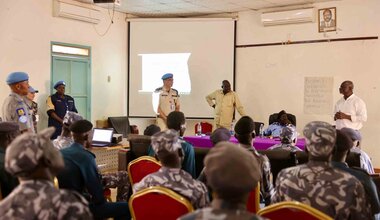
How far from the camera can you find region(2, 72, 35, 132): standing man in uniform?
4.66m

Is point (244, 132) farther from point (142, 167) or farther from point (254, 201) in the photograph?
point (142, 167)

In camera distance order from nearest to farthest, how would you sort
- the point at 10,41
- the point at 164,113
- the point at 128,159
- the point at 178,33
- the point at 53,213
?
the point at 53,213, the point at 128,159, the point at 10,41, the point at 164,113, the point at 178,33

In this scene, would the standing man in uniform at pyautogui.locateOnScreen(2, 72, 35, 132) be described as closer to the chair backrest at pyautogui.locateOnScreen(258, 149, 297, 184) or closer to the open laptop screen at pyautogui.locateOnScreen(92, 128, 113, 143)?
the open laptop screen at pyautogui.locateOnScreen(92, 128, 113, 143)

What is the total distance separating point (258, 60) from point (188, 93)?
1581 millimetres

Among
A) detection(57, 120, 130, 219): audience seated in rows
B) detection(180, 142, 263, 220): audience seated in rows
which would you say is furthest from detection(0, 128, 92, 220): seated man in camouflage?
detection(57, 120, 130, 219): audience seated in rows

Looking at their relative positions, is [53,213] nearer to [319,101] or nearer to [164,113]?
[164,113]

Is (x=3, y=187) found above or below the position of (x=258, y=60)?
below

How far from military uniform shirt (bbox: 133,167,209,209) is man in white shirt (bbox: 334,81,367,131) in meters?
4.34

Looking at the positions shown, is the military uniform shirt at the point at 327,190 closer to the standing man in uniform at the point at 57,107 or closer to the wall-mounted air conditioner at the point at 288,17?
the standing man in uniform at the point at 57,107

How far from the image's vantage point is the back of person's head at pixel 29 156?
5.26 feet

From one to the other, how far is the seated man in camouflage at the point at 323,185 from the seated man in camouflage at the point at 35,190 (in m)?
1.06

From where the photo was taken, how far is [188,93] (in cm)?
907

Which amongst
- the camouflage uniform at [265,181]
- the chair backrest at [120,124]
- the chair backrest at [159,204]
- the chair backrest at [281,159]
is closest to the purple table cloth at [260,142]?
the chair backrest at [281,159]

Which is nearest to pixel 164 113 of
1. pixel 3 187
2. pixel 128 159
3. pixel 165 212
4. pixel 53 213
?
pixel 128 159
